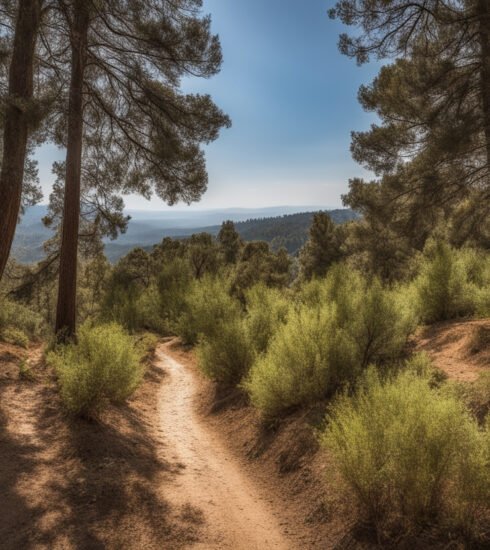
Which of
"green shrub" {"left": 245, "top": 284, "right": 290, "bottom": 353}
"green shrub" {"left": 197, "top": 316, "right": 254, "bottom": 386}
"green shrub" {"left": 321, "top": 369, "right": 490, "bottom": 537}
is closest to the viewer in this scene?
"green shrub" {"left": 321, "top": 369, "right": 490, "bottom": 537}

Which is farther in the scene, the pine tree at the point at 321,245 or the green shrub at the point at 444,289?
the pine tree at the point at 321,245

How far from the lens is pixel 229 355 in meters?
8.55

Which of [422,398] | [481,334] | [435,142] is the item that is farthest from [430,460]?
[435,142]

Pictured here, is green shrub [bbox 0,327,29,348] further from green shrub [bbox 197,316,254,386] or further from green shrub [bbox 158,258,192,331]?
green shrub [bbox 158,258,192,331]

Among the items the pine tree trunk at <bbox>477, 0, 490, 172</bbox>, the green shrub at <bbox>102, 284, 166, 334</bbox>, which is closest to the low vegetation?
the pine tree trunk at <bbox>477, 0, 490, 172</bbox>

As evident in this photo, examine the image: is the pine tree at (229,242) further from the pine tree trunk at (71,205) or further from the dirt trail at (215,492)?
the dirt trail at (215,492)

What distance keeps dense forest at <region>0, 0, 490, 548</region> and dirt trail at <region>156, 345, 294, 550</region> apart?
0.15 feet

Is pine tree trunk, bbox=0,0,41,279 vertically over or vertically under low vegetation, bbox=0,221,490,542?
over

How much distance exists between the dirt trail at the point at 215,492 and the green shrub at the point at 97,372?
50.3 inches

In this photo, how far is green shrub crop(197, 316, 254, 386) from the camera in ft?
27.9

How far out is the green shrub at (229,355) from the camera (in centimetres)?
850

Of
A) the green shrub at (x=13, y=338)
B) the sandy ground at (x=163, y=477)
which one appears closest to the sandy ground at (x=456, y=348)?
the sandy ground at (x=163, y=477)

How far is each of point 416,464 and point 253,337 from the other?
237 inches

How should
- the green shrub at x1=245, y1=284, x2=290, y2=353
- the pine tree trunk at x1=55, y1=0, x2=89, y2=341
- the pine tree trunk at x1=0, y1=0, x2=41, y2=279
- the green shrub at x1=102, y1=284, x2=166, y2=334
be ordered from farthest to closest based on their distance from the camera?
the green shrub at x1=102, y1=284, x2=166, y2=334, the pine tree trunk at x1=55, y1=0, x2=89, y2=341, the green shrub at x1=245, y1=284, x2=290, y2=353, the pine tree trunk at x1=0, y1=0, x2=41, y2=279
